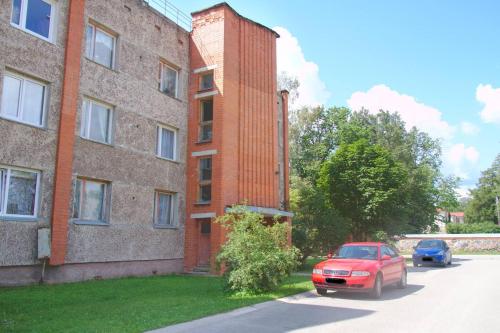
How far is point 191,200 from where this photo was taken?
1912 cm

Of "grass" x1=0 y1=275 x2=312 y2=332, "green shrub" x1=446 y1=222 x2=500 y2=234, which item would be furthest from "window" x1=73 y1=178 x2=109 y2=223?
"green shrub" x1=446 y1=222 x2=500 y2=234

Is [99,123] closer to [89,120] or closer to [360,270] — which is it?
[89,120]

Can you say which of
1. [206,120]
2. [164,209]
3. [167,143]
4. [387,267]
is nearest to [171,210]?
[164,209]

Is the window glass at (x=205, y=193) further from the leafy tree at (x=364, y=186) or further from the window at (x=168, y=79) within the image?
the leafy tree at (x=364, y=186)

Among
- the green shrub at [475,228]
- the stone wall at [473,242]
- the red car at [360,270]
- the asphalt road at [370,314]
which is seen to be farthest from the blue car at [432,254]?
the green shrub at [475,228]

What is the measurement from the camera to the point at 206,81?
20391mm

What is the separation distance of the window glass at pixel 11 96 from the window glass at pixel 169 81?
6.92 m

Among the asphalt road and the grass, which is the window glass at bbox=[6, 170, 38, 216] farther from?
the asphalt road

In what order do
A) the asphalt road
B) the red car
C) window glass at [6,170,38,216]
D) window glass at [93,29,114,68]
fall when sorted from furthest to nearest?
window glass at [93,29,114,68]
window glass at [6,170,38,216]
the red car
the asphalt road

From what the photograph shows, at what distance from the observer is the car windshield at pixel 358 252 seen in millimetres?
12734

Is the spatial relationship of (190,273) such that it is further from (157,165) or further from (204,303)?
(204,303)

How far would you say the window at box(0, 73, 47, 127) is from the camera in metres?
12.5

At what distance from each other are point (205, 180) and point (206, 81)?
4.91 meters

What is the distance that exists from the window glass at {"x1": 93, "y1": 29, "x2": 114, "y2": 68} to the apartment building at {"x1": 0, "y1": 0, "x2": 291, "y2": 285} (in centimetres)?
4
